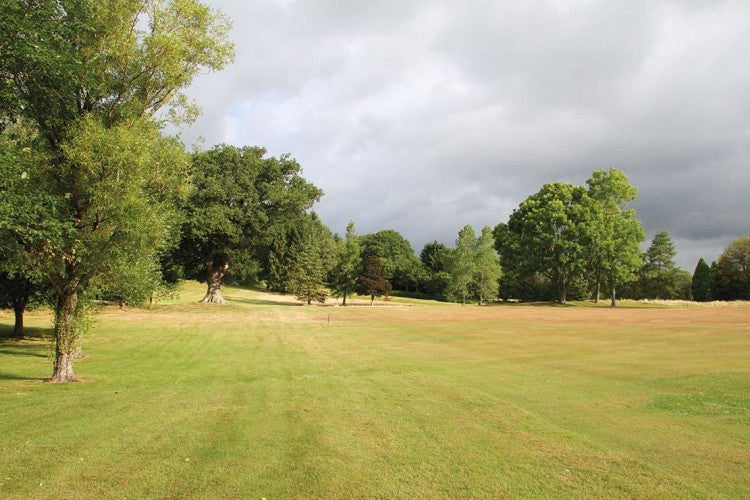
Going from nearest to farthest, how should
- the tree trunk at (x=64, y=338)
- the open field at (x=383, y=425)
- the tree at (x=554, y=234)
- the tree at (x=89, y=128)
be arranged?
the open field at (x=383, y=425), the tree at (x=89, y=128), the tree trunk at (x=64, y=338), the tree at (x=554, y=234)

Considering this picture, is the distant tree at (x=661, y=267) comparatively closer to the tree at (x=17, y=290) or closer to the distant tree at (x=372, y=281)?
the distant tree at (x=372, y=281)

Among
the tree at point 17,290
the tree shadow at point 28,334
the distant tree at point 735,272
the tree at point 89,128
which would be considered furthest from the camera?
the distant tree at point 735,272

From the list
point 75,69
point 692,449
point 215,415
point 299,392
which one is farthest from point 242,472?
point 75,69

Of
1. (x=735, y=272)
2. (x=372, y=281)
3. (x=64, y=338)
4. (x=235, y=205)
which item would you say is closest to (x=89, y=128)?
(x=64, y=338)

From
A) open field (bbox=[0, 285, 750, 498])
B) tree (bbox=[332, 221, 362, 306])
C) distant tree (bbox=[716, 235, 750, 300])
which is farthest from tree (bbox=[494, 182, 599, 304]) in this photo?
open field (bbox=[0, 285, 750, 498])

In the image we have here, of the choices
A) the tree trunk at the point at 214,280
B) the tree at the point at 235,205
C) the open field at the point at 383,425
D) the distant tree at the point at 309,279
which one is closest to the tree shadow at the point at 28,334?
the open field at the point at 383,425

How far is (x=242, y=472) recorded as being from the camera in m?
7.18

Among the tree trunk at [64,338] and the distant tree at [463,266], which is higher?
the distant tree at [463,266]

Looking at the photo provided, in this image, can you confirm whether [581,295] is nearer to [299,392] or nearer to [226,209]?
[226,209]

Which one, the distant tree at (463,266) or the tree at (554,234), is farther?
the distant tree at (463,266)

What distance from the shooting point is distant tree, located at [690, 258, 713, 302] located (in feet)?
310

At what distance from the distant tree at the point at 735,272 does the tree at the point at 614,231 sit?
1147 inches

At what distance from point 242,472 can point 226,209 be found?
154ft

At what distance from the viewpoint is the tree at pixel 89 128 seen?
42.7 ft
